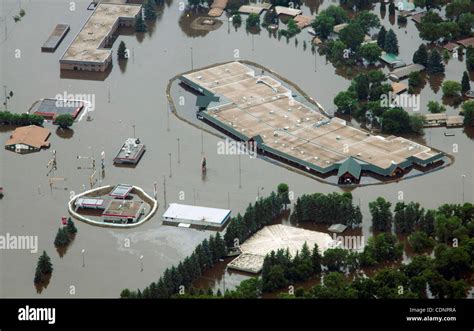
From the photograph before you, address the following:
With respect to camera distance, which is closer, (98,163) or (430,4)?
(98,163)

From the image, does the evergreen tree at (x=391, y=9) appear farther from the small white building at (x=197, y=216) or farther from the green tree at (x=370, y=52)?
the small white building at (x=197, y=216)

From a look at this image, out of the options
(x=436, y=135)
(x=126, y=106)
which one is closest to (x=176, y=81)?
(x=126, y=106)

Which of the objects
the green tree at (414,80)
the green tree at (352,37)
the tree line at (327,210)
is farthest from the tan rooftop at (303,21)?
the tree line at (327,210)

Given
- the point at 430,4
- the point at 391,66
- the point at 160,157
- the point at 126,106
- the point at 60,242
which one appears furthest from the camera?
the point at 430,4

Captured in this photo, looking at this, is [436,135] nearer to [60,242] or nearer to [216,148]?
[216,148]

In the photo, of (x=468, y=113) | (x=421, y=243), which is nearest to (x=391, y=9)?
(x=468, y=113)

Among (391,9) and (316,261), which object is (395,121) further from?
(391,9)

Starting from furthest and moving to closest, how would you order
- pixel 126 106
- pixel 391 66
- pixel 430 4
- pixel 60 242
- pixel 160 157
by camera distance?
pixel 430 4 → pixel 391 66 → pixel 126 106 → pixel 160 157 → pixel 60 242
